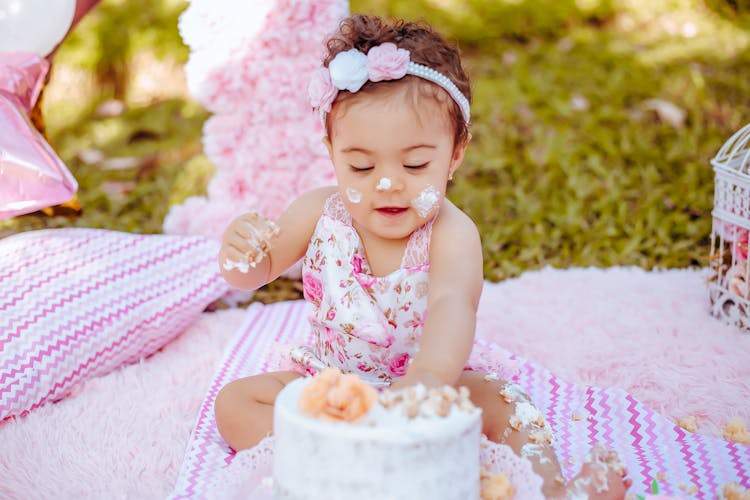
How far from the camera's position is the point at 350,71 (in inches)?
62.4

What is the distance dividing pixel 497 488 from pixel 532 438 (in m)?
0.21

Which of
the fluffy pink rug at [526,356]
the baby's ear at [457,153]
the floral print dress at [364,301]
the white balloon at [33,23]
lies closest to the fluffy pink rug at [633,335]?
the fluffy pink rug at [526,356]

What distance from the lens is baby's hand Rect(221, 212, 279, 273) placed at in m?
1.65

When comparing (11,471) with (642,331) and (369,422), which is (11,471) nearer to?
(369,422)

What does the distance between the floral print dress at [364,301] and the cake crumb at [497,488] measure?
38 centimetres

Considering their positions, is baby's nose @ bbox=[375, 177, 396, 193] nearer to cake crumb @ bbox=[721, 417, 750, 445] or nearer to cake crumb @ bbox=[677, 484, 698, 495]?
cake crumb @ bbox=[677, 484, 698, 495]

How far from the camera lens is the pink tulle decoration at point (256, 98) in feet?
8.20

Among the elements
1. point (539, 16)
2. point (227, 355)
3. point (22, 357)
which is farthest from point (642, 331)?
point (539, 16)

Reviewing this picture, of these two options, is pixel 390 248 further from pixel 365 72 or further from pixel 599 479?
pixel 599 479

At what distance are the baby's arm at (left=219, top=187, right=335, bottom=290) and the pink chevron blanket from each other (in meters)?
0.34

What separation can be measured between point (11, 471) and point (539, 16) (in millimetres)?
3877

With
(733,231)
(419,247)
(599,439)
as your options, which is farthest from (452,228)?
(733,231)

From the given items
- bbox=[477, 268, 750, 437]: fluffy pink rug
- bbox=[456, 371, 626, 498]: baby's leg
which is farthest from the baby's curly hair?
bbox=[477, 268, 750, 437]: fluffy pink rug

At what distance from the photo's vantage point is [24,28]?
2314 mm
